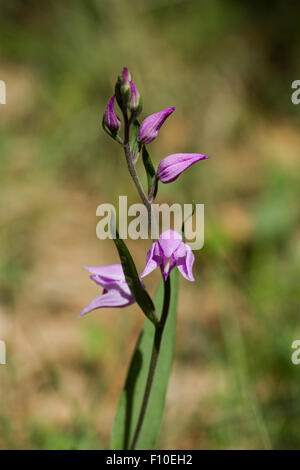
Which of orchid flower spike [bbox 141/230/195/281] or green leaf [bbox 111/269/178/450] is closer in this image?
orchid flower spike [bbox 141/230/195/281]

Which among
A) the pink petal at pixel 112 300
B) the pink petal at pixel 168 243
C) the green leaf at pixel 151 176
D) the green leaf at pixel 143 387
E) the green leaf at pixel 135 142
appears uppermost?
the green leaf at pixel 135 142

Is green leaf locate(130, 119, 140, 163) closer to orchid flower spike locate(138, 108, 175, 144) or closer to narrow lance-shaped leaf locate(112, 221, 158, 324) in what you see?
orchid flower spike locate(138, 108, 175, 144)

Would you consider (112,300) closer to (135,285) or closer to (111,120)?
(135,285)

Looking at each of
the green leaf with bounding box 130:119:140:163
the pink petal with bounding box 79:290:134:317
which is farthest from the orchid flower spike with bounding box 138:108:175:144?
the pink petal with bounding box 79:290:134:317

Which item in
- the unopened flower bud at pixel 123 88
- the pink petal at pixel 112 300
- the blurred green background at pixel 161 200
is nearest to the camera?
the unopened flower bud at pixel 123 88

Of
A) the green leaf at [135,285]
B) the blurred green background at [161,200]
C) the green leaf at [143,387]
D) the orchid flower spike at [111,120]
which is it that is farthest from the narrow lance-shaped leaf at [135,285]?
the blurred green background at [161,200]

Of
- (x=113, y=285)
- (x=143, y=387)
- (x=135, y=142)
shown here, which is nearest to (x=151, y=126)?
(x=135, y=142)

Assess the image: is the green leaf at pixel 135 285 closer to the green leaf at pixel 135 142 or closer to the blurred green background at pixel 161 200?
the green leaf at pixel 135 142
